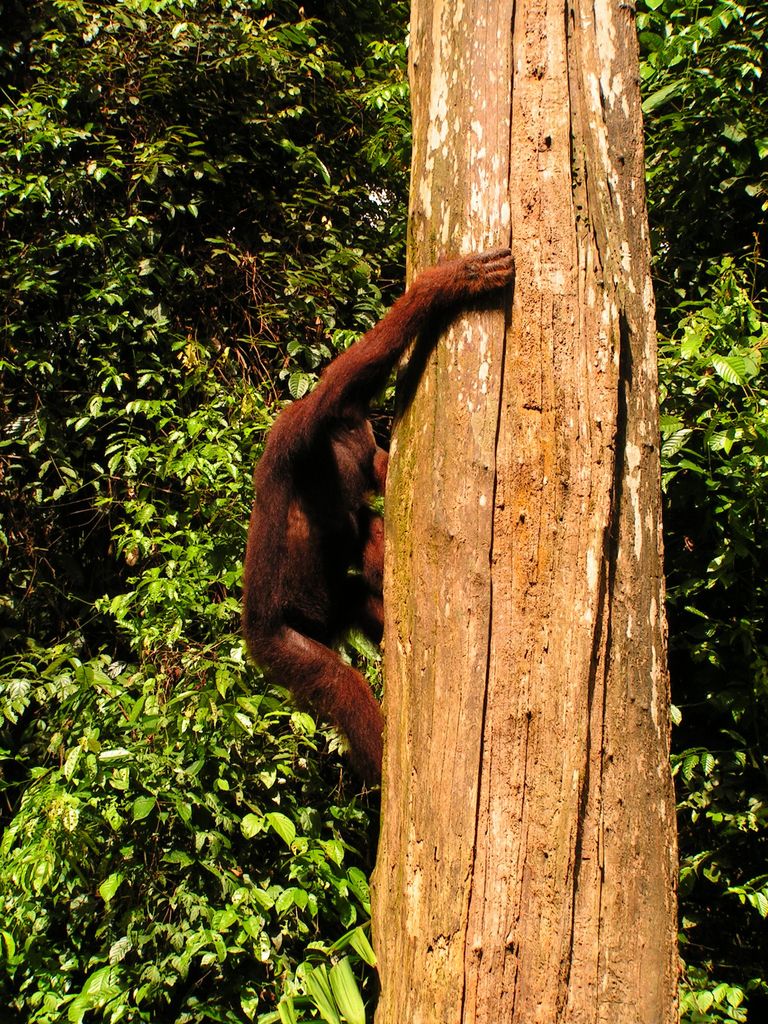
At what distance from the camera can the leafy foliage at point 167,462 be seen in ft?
8.77

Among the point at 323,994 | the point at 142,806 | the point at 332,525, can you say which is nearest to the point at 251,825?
the point at 142,806

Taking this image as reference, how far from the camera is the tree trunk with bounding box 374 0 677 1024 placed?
1.57 meters

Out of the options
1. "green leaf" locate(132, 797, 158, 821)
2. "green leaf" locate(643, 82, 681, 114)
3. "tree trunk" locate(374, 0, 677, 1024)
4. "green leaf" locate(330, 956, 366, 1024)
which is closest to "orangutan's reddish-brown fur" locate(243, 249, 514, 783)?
"tree trunk" locate(374, 0, 677, 1024)

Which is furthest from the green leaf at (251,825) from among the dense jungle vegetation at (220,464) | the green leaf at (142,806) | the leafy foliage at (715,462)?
the leafy foliage at (715,462)

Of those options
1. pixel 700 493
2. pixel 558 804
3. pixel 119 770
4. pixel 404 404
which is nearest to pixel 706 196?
pixel 700 493

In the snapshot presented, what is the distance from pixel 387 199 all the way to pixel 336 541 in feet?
7.55

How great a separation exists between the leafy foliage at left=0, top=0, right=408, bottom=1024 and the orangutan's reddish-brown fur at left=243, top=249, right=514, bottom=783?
0.63 ft

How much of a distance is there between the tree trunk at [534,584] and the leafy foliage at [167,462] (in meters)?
0.75

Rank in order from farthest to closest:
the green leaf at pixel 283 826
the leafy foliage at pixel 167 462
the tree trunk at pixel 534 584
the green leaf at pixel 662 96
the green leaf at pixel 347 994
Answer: the green leaf at pixel 662 96
the leafy foliage at pixel 167 462
the green leaf at pixel 283 826
the green leaf at pixel 347 994
the tree trunk at pixel 534 584

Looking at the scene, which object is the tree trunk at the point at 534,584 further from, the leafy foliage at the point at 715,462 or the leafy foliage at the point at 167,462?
the leafy foliage at the point at 715,462

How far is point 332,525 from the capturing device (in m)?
3.24

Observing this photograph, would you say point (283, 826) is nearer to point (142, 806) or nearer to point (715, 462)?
point (142, 806)

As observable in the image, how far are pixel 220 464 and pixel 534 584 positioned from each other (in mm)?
1873

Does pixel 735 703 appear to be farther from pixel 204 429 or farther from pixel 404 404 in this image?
pixel 204 429
